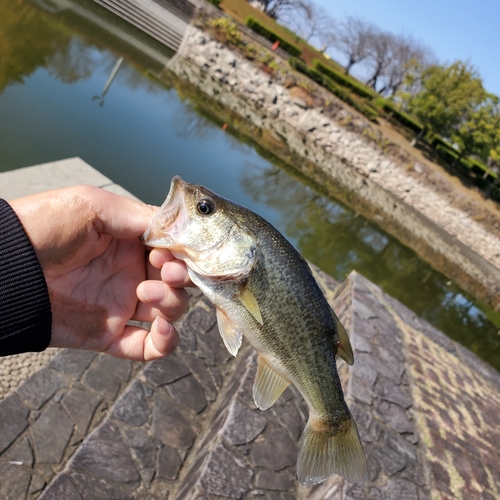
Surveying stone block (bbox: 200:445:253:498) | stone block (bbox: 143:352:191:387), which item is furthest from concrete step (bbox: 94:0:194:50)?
stone block (bbox: 200:445:253:498)

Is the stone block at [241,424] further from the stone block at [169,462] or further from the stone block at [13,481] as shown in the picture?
the stone block at [13,481]

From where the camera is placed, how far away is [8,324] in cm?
230

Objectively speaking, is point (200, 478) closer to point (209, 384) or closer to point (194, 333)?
point (209, 384)

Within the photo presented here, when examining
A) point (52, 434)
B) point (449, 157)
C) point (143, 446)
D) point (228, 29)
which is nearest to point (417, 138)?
point (449, 157)

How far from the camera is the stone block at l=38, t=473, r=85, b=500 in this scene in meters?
3.54

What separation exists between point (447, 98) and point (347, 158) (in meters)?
11.1

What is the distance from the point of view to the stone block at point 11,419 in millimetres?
3906

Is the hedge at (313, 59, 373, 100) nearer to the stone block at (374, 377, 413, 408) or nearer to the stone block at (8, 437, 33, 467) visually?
the stone block at (374, 377, 413, 408)

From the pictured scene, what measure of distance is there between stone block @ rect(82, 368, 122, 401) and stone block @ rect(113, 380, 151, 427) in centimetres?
20

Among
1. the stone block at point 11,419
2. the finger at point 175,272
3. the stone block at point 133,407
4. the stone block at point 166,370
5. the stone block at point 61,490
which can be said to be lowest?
the stone block at point 11,419

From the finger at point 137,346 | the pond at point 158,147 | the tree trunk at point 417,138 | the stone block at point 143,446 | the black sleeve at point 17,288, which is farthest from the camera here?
the tree trunk at point 417,138

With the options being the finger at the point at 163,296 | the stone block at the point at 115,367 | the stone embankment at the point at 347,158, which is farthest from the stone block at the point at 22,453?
the stone embankment at the point at 347,158

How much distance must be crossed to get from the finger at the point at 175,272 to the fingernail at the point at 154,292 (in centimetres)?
10

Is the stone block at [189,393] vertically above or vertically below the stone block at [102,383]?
above
